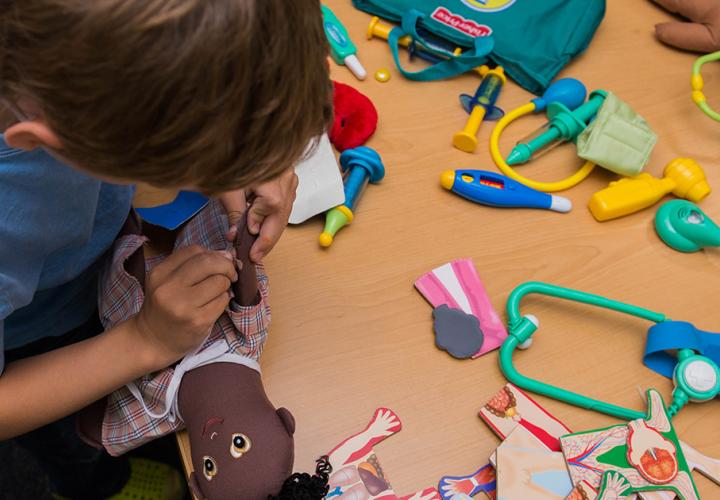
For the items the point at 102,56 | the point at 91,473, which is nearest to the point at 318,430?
the point at 102,56

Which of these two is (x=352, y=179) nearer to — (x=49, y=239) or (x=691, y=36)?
(x=49, y=239)

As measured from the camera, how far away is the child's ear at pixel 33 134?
13.1 inches

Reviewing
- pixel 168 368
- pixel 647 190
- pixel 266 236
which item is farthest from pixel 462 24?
pixel 168 368

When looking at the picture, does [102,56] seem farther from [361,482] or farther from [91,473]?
[91,473]

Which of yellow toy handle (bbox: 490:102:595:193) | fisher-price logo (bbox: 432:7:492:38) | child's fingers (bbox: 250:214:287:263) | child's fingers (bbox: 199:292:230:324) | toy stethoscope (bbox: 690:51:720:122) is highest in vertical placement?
toy stethoscope (bbox: 690:51:720:122)

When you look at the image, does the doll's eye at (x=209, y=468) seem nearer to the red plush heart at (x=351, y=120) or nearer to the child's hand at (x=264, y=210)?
the child's hand at (x=264, y=210)

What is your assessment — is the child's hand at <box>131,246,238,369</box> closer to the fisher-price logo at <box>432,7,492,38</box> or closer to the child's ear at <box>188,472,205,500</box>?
the child's ear at <box>188,472,205,500</box>

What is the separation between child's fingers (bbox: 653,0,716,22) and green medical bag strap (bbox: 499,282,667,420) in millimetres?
425

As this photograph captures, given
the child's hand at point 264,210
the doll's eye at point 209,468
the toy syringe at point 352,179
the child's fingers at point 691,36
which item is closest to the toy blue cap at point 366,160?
the toy syringe at point 352,179

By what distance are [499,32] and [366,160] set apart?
0.24 meters

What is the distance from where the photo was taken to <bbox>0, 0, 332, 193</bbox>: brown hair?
29 cm

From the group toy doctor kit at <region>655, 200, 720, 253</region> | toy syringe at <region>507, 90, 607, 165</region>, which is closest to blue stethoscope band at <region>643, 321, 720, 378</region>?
toy doctor kit at <region>655, 200, 720, 253</region>

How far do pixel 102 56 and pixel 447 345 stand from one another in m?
0.37

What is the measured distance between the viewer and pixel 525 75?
0.75 m
